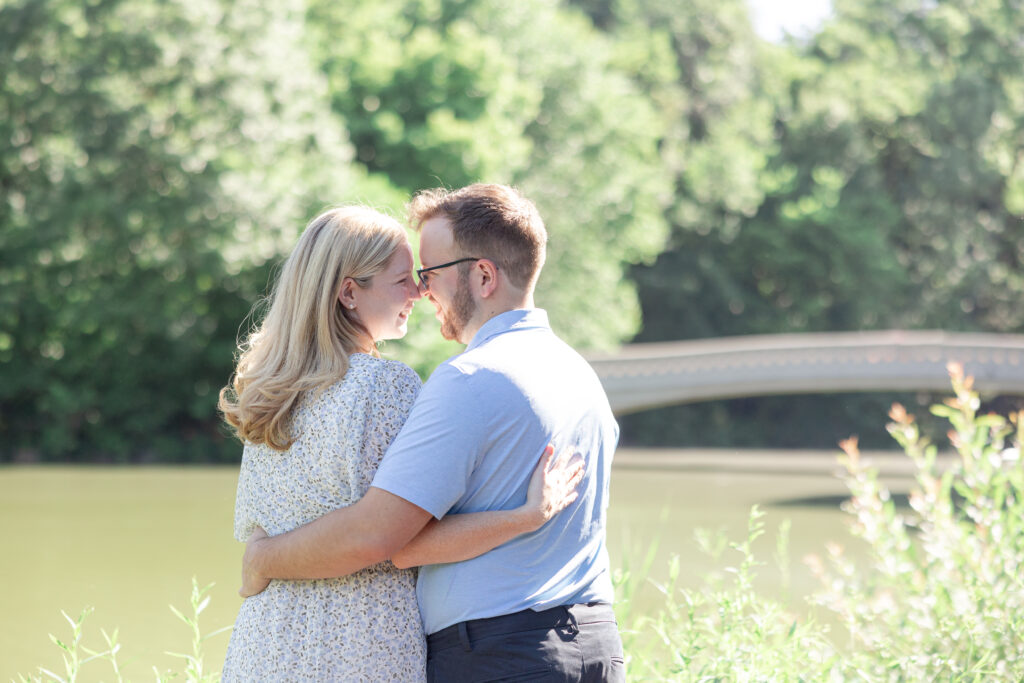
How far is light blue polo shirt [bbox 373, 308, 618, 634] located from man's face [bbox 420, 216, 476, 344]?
80 mm

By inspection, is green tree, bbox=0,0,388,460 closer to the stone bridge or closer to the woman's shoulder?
the stone bridge

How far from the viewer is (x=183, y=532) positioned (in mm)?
11883

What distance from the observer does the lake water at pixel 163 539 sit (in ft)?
23.3

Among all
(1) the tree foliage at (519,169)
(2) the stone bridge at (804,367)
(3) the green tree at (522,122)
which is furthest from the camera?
(3) the green tree at (522,122)

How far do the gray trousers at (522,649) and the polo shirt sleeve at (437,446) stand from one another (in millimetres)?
232

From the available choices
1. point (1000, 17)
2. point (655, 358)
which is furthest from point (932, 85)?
point (655, 358)

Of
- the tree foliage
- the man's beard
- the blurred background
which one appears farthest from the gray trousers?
the blurred background

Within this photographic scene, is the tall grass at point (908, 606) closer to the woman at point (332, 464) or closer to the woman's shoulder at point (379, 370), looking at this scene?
the woman at point (332, 464)

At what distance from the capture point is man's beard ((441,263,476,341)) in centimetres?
221

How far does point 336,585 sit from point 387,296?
53 cm

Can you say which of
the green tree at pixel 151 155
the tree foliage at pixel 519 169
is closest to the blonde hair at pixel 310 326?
the tree foliage at pixel 519 169

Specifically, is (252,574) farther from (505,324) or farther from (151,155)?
(151,155)

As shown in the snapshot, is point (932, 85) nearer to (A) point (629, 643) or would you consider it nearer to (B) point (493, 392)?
(A) point (629, 643)

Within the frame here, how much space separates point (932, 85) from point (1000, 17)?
2.61 m
